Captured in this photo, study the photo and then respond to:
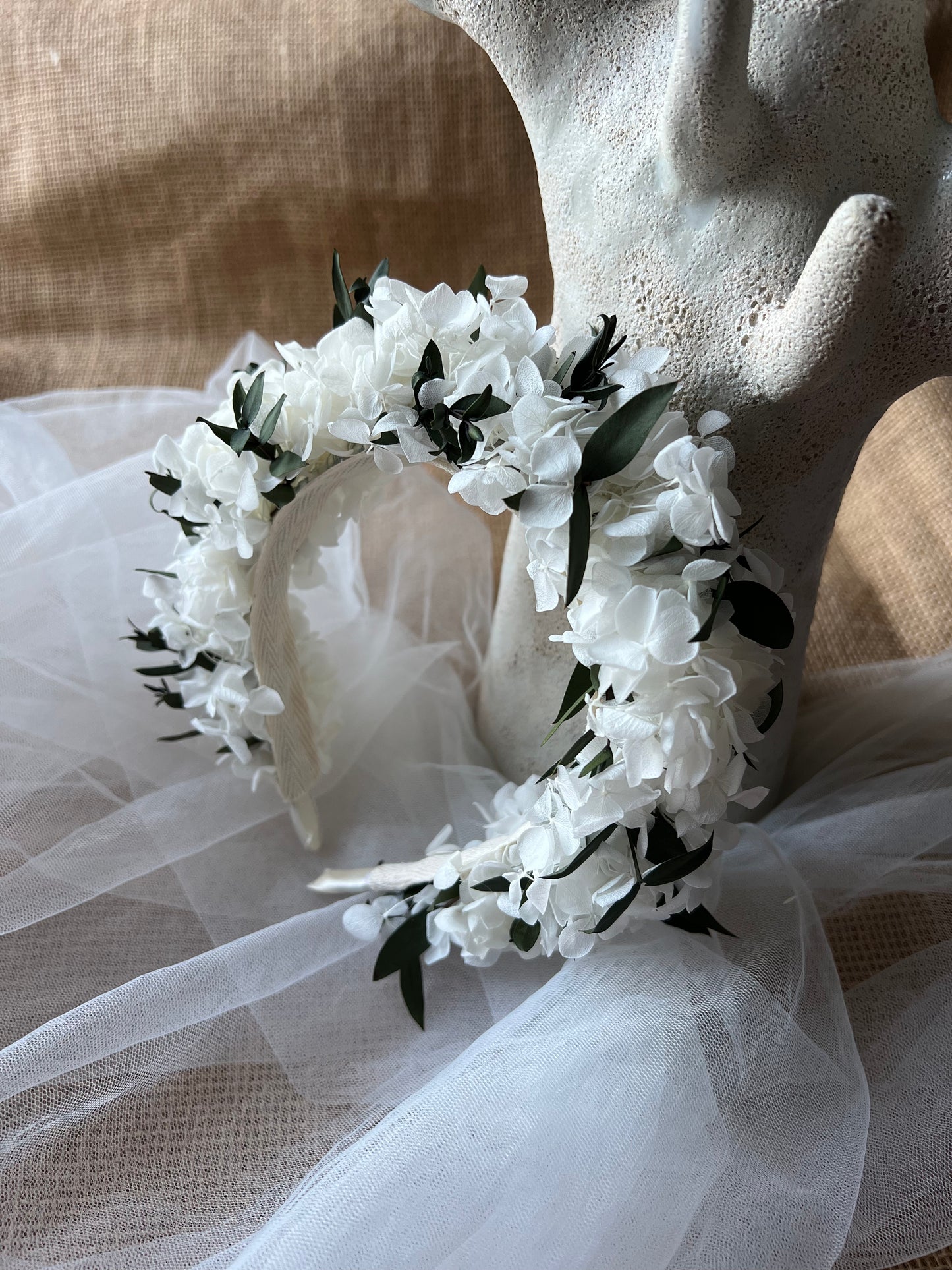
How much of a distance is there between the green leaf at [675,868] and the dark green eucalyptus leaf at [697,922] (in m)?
0.06

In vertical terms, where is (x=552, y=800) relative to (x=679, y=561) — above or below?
below

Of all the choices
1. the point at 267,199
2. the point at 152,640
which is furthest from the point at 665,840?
the point at 267,199

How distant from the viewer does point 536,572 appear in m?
0.46

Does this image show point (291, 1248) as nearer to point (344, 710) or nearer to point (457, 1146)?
point (457, 1146)

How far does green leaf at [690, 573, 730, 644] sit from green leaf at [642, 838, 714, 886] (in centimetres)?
10

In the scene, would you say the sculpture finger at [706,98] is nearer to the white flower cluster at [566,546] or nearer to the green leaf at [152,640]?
the white flower cluster at [566,546]

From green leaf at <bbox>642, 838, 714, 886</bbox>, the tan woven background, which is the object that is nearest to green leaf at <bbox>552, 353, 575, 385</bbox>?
green leaf at <bbox>642, 838, 714, 886</bbox>

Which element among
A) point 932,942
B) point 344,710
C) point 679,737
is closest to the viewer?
point 679,737

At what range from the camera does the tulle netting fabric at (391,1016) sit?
1.48 ft

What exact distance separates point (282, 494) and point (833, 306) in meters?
0.29

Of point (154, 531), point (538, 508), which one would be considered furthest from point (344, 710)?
point (538, 508)

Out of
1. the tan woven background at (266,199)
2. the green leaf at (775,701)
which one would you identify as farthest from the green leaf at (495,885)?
the tan woven background at (266,199)

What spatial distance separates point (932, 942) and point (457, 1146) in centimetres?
28

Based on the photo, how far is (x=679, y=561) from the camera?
1.43 feet
